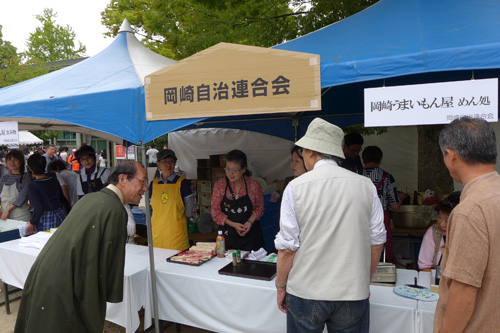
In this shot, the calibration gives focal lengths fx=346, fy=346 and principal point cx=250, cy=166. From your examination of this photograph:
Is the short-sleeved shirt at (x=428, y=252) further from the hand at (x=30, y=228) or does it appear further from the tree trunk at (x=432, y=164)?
the hand at (x=30, y=228)

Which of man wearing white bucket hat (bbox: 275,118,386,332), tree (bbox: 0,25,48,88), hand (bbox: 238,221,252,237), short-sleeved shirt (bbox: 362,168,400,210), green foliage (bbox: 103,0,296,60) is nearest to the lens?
man wearing white bucket hat (bbox: 275,118,386,332)

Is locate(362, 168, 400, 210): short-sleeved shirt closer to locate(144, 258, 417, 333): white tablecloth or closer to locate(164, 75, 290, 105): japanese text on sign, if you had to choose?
locate(144, 258, 417, 333): white tablecloth

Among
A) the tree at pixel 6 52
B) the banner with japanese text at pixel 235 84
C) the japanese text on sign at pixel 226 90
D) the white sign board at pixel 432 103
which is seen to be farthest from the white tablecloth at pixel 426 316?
the tree at pixel 6 52

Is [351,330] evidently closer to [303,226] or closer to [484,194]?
[303,226]

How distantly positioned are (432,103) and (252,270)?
1.70 meters

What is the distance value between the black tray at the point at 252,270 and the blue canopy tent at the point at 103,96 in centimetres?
116

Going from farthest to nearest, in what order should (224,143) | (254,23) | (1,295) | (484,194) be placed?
1. (224,143)
2. (254,23)
3. (1,295)
4. (484,194)

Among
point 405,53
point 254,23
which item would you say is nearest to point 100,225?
point 405,53

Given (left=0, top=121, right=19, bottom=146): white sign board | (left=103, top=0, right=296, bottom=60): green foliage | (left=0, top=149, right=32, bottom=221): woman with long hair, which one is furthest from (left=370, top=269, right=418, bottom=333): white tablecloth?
(left=103, top=0, right=296, bottom=60): green foliage

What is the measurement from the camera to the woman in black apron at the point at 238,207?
3.38m

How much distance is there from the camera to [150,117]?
2.54 metres

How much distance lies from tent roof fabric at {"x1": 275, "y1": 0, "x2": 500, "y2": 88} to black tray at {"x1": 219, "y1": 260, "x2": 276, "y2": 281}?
1.42 meters

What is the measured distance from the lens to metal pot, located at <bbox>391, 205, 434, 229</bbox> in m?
4.11

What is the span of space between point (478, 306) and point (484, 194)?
0.41 m
